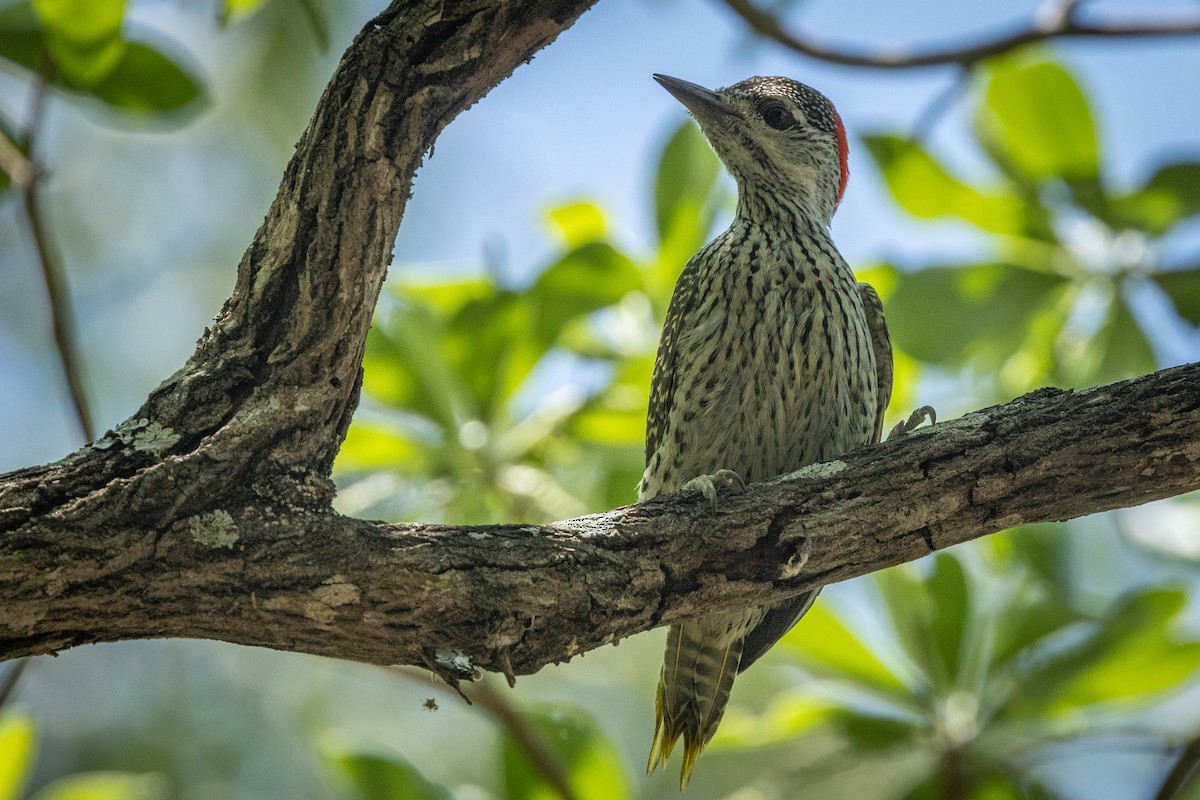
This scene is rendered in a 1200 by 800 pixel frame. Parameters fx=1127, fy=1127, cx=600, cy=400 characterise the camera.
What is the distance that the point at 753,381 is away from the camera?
340cm

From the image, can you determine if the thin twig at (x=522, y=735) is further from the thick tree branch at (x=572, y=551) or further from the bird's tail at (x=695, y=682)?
the thick tree branch at (x=572, y=551)

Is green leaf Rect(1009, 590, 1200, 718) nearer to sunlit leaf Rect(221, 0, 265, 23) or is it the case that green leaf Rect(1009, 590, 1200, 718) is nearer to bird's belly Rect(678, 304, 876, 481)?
bird's belly Rect(678, 304, 876, 481)

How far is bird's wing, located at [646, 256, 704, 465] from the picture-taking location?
11.9ft

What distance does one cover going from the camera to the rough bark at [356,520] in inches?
81.2

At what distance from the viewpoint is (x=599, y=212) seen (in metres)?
4.36

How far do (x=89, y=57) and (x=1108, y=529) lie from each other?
5.74 metres

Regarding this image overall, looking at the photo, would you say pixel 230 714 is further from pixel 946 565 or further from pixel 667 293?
pixel 946 565

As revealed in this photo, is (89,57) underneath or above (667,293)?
underneath

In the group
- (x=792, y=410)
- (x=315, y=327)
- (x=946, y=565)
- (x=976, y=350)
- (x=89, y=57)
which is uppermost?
(x=976, y=350)

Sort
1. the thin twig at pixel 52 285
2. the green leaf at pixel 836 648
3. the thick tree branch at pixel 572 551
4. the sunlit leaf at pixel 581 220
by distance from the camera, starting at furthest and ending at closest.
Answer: the sunlit leaf at pixel 581 220, the green leaf at pixel 836 648, the thin twig at pixel 52 285, the thick tree branch at pixel 572 551

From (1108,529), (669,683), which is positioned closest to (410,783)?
(669,683)

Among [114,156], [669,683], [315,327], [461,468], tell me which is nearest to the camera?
[315,327]

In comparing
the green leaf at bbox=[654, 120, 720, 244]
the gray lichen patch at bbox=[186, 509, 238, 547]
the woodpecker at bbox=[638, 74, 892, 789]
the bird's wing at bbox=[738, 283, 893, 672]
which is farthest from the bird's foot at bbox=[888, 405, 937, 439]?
the gray lichen patch at bbox=[186, 509, 238, 547]

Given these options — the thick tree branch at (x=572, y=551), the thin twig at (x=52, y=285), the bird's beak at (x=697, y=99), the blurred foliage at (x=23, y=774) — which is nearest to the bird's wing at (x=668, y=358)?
the bird's beak at (x=697, y=99)
